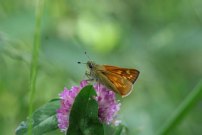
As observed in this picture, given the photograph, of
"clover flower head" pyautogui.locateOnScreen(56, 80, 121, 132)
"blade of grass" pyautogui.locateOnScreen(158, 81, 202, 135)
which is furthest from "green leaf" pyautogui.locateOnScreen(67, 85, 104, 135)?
"blade of grass" pyautogui.locateOnScreen(158, 81, 202, 135)

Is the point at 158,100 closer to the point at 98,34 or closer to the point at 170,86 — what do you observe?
the point at 170,86

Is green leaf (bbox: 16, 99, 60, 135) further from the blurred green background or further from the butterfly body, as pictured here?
the blurred green background

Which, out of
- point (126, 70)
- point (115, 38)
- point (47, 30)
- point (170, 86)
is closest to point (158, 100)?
point (170, 86)

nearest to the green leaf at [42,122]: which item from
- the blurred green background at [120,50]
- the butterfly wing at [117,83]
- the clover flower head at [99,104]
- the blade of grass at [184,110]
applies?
the clover flower head at [99,104]

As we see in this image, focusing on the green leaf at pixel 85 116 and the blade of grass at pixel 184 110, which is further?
the blade of grass at pixel 184 110

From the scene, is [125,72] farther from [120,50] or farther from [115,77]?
[120,50]

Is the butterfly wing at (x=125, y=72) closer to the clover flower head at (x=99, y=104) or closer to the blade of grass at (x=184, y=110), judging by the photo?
the clover flower head at (x=99, y=104)

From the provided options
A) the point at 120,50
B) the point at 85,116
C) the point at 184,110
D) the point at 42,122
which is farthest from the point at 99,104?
the point at 120,50
